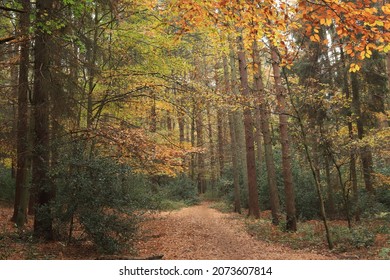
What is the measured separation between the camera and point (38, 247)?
795 centimetres

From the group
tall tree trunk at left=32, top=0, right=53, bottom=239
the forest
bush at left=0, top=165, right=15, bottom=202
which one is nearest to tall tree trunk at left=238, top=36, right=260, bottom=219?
the forest

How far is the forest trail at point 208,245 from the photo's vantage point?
8414 millimetres

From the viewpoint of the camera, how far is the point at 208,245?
9914 millimetres

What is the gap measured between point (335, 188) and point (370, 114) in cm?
470

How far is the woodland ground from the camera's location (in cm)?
786

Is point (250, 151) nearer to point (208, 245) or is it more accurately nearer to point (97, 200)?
point (208, 245)

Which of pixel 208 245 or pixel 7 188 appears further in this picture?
pixel 7 188

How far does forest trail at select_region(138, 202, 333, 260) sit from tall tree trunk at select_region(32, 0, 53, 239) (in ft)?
8.52

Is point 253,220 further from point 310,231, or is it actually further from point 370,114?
point 370,114

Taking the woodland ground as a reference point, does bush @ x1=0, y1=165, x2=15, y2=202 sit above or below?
above

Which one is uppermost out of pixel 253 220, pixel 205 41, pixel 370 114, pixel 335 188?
pixel 205 41

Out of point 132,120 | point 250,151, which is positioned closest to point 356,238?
point 250,151

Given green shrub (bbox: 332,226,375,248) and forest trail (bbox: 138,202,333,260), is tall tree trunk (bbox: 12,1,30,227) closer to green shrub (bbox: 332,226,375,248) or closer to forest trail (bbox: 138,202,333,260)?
forest trail (bbox: 138,202,333,260)
